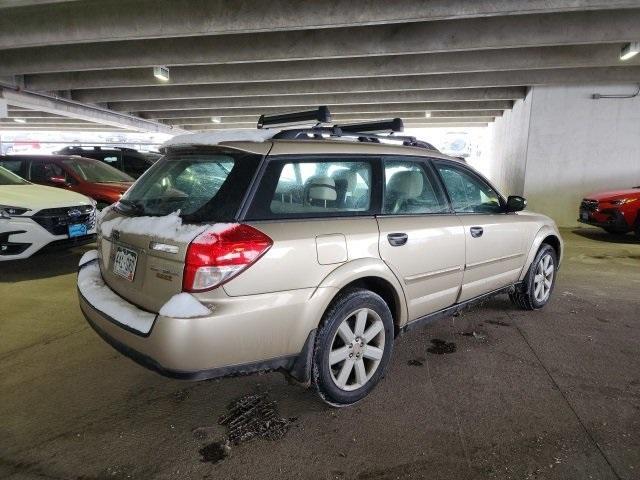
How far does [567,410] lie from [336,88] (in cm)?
1084

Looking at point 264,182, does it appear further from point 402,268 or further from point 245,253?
point 402,268

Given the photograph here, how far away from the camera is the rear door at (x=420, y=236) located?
275 cm

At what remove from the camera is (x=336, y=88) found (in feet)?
39.3

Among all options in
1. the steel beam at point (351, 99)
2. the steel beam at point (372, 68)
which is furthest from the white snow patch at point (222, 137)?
the steel beam at point (351, 99)

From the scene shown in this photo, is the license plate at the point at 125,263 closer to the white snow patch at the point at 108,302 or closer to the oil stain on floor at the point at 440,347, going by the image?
the white snow patch at the point at 108,302

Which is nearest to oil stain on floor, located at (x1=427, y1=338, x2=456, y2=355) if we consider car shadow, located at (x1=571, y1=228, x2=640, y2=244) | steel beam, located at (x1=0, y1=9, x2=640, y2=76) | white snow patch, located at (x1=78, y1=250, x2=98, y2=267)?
white snow patch, located at (x1=78, y1=250, x2=98, y2=267)

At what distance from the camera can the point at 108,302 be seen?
243 centimetres

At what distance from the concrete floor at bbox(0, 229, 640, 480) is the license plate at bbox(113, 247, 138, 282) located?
2.74ft

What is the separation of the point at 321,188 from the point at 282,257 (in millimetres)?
568

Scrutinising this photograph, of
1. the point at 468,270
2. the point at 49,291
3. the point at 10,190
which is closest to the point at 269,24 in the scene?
the point at 10,190

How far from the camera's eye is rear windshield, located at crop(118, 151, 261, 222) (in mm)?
2209

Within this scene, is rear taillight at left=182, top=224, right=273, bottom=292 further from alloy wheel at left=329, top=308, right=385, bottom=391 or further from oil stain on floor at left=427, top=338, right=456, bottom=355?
oil stain on floor at left=427, top=338, right=456, bottom=355

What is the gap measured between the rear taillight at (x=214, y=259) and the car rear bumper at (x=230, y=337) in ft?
0.39

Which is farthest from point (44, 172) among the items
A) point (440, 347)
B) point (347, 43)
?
point (440, 347)
